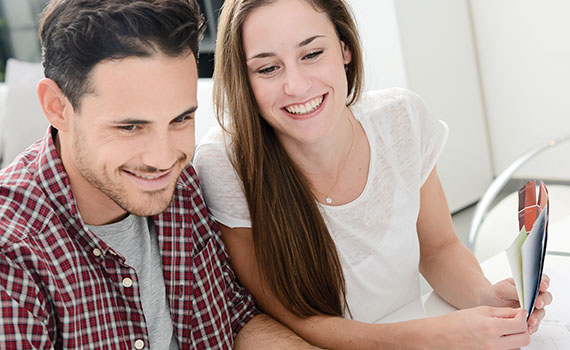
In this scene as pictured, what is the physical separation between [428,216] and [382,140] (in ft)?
0.72

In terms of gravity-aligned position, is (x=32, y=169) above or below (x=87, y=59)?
below

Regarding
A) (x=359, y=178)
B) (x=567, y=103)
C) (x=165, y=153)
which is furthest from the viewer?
(x=567, y=103)

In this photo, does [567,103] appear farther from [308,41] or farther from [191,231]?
[191,231]

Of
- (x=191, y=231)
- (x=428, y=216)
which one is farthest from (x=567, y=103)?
(x=191, y=231)

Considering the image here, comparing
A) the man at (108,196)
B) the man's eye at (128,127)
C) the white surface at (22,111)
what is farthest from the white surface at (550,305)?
the white surface at (22,111)

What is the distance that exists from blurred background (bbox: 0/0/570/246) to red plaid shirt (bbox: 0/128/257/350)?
5.01 ft

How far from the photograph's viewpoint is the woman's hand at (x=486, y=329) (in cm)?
108

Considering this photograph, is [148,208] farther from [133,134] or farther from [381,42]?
[381,42]

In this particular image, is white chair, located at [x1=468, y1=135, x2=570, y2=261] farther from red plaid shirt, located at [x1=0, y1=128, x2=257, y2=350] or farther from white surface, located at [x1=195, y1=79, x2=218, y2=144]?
Answer: white surface, located at [x1=195, y1=79, x2=218, y2=144]

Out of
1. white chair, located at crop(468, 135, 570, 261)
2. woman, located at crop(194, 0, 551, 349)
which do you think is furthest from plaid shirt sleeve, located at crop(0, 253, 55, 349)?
white chair, located at crop(468, 135, 570, 261)

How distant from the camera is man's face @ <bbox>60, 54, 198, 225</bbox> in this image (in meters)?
1.07

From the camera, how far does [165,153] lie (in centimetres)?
111

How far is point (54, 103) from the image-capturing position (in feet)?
3.74

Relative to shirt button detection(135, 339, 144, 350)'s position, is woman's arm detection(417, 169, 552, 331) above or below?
below
